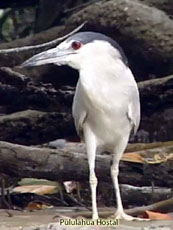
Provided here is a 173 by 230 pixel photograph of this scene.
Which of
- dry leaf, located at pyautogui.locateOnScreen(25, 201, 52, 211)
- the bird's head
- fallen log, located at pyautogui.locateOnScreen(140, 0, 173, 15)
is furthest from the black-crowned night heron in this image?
fallen log, located at pyautogui.locateOnScreen(140, 0, 173, 15)

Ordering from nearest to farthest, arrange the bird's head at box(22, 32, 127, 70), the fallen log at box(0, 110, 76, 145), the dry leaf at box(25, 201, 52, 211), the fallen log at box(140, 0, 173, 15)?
the bird's head at box(22, 32, 127, 70) → the dry leaf at box(25, 201, 52, 211) → the fallen log at box(0, 110, 76, 145) → the fallen log at box(140, 0, 173, 15)

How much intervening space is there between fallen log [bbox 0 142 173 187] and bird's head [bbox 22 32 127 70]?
3.33 feet

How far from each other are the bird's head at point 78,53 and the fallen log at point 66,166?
1014mm

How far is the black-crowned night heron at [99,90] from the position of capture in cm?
347

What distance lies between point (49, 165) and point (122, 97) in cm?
95

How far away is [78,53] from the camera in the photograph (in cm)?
346

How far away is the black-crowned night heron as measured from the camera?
3.47 metres

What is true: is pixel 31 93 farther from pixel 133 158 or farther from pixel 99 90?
pixel 99 90

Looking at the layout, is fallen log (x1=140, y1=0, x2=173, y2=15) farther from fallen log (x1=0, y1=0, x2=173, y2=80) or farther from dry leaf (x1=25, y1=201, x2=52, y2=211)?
dry leaf (x1=25, y1=201, x2=52, y2=211)

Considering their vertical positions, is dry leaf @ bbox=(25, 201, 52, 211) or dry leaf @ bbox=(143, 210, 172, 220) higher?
dry leaf @ bbox=(143, 210, 172, 220)

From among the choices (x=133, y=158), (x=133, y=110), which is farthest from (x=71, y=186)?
(x=133, y=110)

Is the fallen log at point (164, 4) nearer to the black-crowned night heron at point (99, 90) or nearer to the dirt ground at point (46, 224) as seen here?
the black-crowned night heron at point (99, 90)

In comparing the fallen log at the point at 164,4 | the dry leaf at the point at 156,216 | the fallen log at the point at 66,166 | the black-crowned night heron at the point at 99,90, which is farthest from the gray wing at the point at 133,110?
the fallen log at the point at 164,4

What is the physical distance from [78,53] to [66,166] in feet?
3.62
